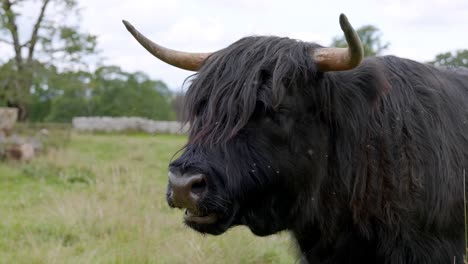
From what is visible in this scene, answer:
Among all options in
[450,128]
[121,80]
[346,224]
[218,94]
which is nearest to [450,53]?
[450,128]

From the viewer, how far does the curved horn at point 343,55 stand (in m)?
2.70

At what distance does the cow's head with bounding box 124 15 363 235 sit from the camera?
2.81 m

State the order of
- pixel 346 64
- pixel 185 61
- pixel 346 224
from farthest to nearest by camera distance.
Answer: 1. pixel 185 61
2. pixel 346 224
3. pixel 346 64

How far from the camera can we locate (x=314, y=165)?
319cm

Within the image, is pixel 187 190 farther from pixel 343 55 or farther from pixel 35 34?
pixel 35 34

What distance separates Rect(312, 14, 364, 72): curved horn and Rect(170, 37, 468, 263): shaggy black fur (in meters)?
0.07

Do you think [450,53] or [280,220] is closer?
[280,220]

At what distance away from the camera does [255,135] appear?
9.77ft

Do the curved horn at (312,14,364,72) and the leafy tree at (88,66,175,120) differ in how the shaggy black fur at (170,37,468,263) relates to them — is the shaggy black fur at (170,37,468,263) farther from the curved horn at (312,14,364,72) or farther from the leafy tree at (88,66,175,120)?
the leafy tree at (88,66,175,120)

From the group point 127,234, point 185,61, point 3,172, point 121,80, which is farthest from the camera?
point 121,80

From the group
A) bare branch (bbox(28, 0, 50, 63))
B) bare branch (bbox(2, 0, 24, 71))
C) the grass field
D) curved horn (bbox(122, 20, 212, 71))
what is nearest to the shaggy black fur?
curved horn (bbox(122, 20, 212, 71))

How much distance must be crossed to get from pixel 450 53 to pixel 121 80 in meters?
50.8

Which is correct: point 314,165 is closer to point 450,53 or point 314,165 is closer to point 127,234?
point 127,234

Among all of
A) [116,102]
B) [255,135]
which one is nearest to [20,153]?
[255,135]
